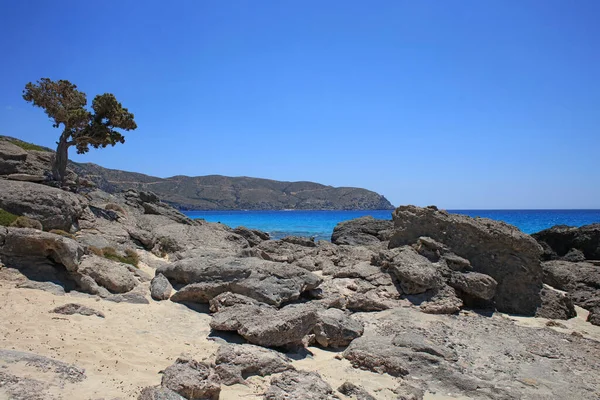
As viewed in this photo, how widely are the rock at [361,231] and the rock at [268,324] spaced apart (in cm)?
1833

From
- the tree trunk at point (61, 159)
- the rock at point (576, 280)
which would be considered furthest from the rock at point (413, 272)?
the tree trunk at point (61, 159)

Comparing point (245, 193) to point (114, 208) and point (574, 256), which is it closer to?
point (114, 208)

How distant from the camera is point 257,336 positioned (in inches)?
352

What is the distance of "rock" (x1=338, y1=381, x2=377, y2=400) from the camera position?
7145mm

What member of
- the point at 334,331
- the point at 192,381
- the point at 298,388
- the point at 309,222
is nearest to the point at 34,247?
the point at 192,381

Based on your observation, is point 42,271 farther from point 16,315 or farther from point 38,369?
point 38,369

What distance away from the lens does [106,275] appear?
11.9 metres

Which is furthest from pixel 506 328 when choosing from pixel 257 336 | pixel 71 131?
pixel 71 131

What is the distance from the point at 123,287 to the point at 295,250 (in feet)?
31.8

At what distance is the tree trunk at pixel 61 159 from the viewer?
22.8 metres

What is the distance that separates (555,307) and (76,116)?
936 inches

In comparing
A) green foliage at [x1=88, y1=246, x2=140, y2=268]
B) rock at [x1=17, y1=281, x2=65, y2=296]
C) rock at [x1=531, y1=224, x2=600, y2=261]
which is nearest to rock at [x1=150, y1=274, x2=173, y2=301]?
rock at [x1=17, y1=281, x2=65, y2=296]

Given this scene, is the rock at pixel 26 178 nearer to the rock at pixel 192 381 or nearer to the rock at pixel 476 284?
the rock at pixel 192 381

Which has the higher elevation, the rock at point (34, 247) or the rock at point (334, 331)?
the rock at point (34, 247)
